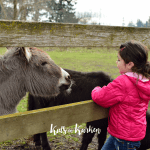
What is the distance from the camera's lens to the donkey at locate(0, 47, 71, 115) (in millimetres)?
1972

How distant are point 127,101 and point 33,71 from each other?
1.25 meters

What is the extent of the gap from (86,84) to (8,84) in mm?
1796

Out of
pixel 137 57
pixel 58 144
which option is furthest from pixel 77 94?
pixel 137 57

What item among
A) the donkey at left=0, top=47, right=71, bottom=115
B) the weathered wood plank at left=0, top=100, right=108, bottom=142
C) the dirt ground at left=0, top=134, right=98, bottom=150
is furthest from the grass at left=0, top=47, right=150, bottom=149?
the weathered wood plank at left=0, top=100, right=108, bottom=142

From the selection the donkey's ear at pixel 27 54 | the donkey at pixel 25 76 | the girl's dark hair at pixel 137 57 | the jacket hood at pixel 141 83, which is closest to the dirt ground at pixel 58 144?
the donkey at pixel 25 76

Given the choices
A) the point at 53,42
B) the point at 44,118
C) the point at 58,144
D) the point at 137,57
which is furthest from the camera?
the point at 58,144

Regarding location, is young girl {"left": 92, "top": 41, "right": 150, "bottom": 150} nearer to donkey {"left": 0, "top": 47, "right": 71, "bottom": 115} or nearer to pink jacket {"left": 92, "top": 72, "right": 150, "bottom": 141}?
pink jacket {"left": 92, "top": 72, "right": 150, "bottom": 141}

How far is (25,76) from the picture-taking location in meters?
2.06

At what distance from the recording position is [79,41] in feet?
5.51

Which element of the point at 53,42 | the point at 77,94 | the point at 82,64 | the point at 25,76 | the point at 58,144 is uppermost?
the point at 53,42

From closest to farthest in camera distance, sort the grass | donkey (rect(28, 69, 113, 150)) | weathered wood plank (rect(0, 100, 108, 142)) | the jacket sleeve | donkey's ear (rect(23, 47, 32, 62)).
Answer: weathered wood plank (rect(0, 100, 108, 142)), the jacket sleeve, donkey's ear (rect(23, 47, 32, 62)), donkey (rect(28, 69, 113, 150)), the grass

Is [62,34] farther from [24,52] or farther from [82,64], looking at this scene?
[82,64]

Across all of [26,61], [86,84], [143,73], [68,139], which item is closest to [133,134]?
[143,73]

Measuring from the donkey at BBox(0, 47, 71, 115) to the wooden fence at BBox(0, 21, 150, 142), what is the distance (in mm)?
505
